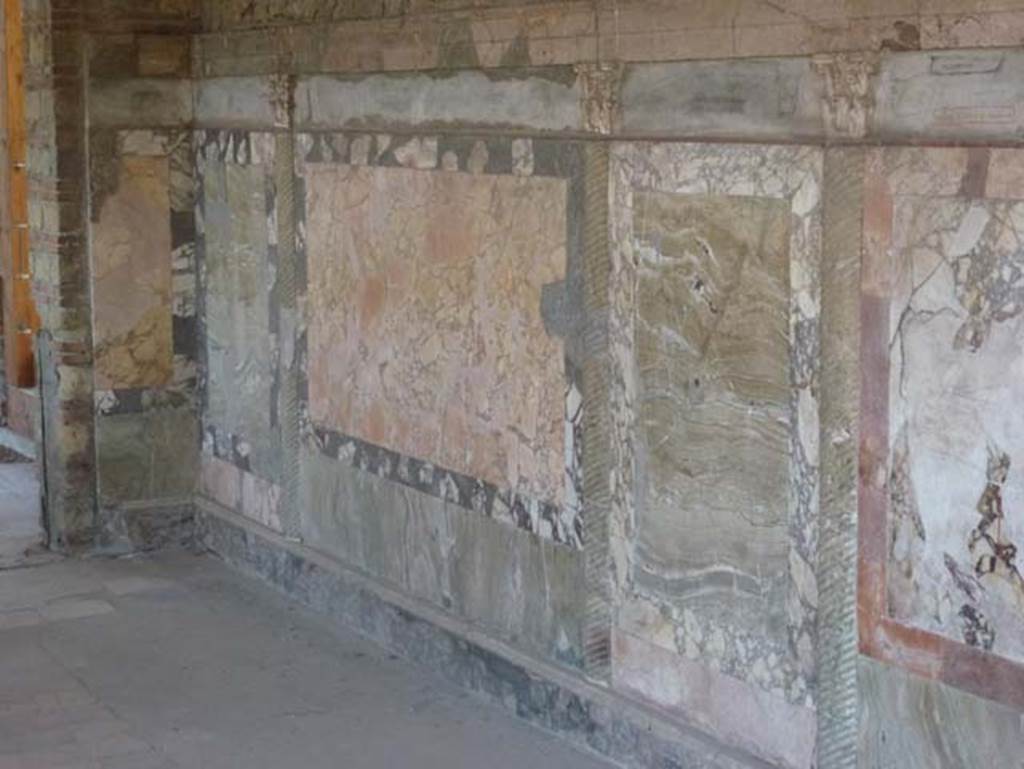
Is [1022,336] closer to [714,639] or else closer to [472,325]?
[714,639]

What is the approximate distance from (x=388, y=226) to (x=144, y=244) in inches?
88.0

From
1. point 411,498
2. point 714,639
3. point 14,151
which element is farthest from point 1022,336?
point 14,151

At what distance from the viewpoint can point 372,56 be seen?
268 inches

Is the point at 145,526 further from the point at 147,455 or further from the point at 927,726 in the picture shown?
the point at 927,726

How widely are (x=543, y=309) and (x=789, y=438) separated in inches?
51.5

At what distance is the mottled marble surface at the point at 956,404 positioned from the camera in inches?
162

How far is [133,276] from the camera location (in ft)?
28.3

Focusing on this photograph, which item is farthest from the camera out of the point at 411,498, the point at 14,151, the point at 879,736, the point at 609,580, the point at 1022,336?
the point at 14,151

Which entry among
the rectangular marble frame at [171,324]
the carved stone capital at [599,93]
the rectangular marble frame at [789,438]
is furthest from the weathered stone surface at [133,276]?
the rectangular marble frame at [789,438]

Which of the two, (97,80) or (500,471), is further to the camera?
(97,80)

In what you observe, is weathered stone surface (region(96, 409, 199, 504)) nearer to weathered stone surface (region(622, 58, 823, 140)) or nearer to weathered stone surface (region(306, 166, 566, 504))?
weathered stone surface (region(306, 166, 566, 504))

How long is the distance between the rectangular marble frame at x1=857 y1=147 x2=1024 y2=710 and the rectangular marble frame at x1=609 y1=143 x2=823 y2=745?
0.21 metres

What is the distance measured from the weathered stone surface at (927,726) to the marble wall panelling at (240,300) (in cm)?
392

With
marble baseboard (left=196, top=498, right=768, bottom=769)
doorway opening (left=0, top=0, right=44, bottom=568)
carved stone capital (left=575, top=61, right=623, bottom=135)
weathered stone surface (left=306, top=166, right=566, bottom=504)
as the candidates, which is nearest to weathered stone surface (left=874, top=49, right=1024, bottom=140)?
carved stone capital (left=575, top=61, right=623, bottom=135)
